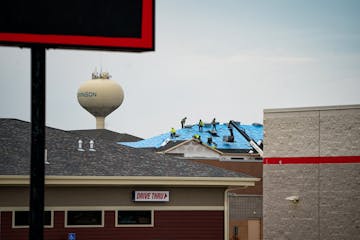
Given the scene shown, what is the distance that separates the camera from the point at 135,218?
42.2 meters

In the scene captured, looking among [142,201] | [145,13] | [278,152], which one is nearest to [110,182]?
[142,201]

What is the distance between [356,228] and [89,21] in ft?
83.3

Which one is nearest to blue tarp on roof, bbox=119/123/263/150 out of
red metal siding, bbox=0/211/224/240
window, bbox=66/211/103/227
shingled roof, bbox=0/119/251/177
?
shingled roof, bbox=0/119/251/177

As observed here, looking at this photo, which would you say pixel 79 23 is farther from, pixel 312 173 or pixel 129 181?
pixel 312 173

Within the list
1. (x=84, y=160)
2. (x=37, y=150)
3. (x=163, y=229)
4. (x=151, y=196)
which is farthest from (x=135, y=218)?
(x=37, y=150)

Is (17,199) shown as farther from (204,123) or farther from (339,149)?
(204,123)

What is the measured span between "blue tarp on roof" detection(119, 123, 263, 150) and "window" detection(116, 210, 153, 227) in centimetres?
5046

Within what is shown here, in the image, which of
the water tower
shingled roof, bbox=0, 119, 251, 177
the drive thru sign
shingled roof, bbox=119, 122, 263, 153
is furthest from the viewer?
the water tower

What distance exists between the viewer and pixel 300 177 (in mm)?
43125

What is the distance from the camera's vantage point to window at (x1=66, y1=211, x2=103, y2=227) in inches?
1629

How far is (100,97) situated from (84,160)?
71.6 meters

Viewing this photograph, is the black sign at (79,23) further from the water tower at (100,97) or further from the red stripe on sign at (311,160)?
the water tower at (100,97)

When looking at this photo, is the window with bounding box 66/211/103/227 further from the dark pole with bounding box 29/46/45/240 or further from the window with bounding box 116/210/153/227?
the dark pole with bounding box 29/46/45/240

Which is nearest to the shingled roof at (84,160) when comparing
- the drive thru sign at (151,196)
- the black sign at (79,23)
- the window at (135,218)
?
the drive thru sign at (151,196)
